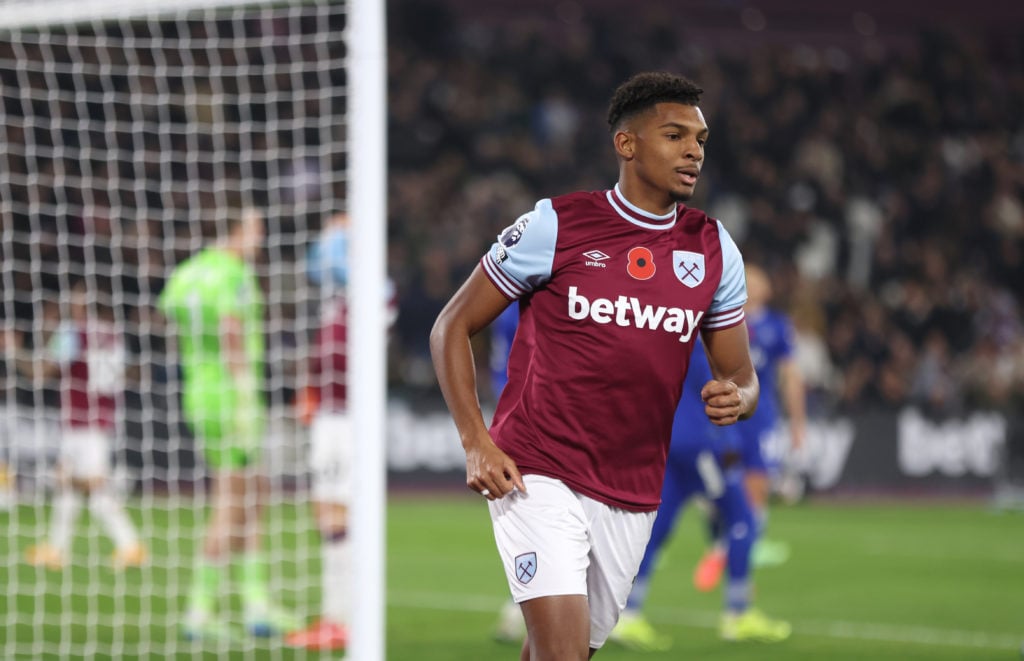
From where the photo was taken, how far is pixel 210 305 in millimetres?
7117

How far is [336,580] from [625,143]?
3.76 metres

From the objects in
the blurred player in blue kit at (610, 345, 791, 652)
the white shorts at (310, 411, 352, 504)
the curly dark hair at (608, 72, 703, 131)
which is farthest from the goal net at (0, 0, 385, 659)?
the curly dark hair at (608, 72, 703, 131)

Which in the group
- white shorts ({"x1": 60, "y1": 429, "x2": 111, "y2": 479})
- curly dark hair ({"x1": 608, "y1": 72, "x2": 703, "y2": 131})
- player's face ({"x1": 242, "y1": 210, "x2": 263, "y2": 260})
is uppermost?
curly dark hair ({"x1": 608, "y1": 72, "x2": 703, "y2": 131})

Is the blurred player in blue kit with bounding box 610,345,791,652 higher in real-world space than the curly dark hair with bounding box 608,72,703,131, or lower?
lower

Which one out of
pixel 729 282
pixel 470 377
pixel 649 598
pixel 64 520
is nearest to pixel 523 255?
pixel 470 377

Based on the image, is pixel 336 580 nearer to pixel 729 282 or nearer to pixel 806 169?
pixel 729 282

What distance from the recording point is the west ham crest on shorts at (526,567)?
376 cm

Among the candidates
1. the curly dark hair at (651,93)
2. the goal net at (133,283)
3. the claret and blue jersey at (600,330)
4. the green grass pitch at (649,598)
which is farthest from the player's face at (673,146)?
the green grass pitch at (649,598)

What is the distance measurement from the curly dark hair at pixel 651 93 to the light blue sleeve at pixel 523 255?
37 centimetres

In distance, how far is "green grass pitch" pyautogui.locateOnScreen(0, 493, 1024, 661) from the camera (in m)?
6.99

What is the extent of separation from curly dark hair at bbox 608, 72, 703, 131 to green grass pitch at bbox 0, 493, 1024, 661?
3.52 m

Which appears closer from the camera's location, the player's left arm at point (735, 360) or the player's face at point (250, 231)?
the player's left arm at point (735, 360)

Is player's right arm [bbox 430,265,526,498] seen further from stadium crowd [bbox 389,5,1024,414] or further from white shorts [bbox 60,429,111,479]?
stadium crowd [bbox 389,5,1024,414]

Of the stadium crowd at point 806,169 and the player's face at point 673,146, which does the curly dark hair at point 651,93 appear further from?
the stadium crowd at point 806,169
